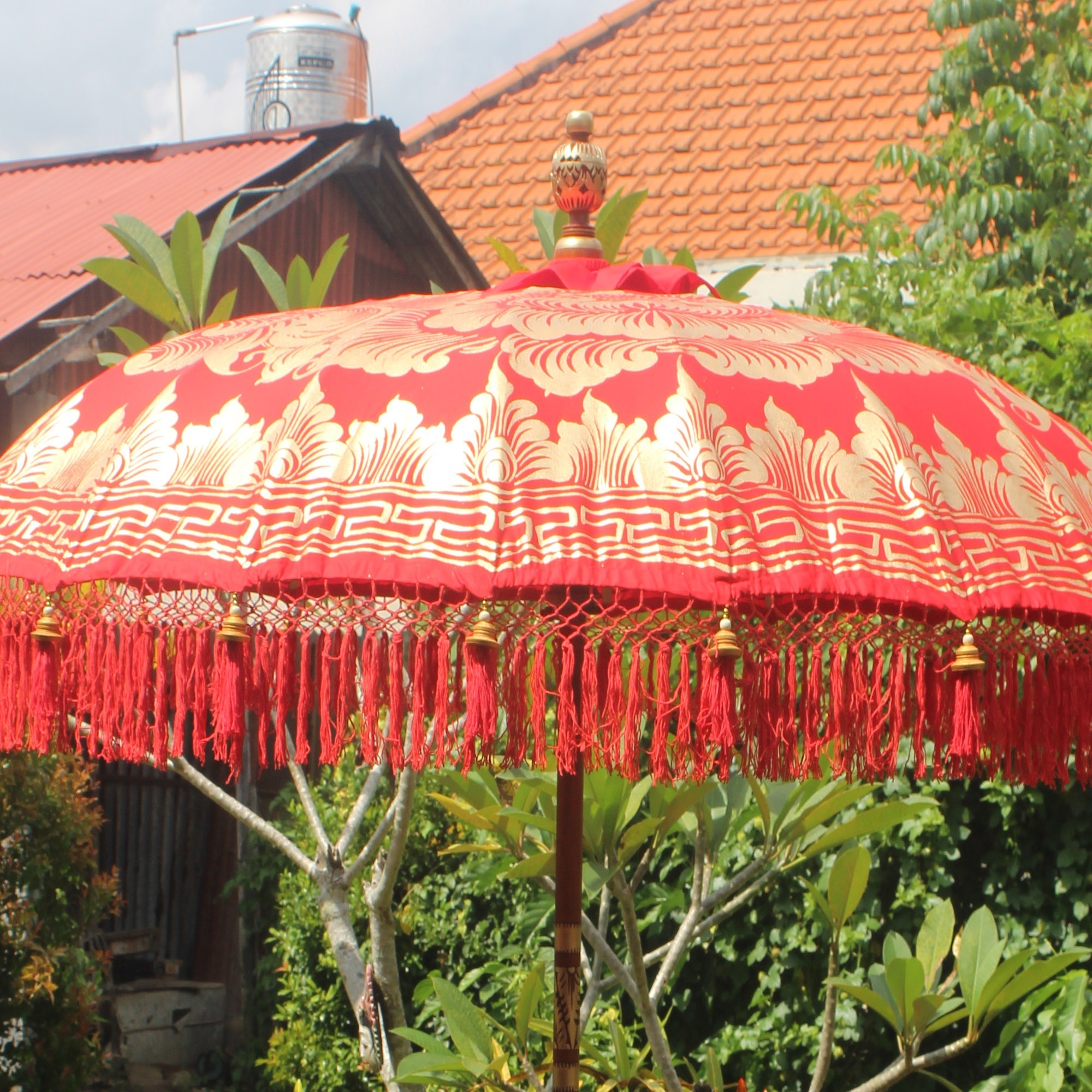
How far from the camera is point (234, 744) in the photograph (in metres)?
1.76

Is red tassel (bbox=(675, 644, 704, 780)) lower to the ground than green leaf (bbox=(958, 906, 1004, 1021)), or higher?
higher

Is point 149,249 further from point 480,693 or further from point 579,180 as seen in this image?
point 480,693

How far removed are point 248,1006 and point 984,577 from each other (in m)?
6.81

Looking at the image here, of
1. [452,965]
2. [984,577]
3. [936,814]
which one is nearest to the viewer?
[984,577]

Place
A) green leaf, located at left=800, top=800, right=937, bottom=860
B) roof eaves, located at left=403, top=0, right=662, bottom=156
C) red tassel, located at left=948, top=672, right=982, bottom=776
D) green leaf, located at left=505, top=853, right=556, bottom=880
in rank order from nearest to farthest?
red tassel, located at left=948, top=672, right=982, bottom=776 → green leaf, located at left=505, top=853, right=556, bottom=880 → green leaf, located at left=800, top=800, right=937, bottom=860 → roof eaves, located at left=403, top=0, right=662, bottom=156

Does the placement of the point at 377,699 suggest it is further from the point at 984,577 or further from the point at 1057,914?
the point at 1057,914

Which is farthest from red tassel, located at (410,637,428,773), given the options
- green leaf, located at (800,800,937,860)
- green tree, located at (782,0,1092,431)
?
green tree, located at (782,0,1092,431)

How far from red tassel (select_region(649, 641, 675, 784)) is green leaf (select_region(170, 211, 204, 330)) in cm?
325

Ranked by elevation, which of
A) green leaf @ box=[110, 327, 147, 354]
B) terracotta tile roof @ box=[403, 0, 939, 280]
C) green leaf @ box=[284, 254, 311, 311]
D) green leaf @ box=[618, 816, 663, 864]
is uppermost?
terracotta tile roof @ box=[403, 0, 939, 280]

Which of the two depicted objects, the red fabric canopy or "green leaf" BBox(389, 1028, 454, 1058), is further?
"green leaf" BBox(389, 1028, 454, 1058)

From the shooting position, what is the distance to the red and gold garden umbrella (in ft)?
5.38

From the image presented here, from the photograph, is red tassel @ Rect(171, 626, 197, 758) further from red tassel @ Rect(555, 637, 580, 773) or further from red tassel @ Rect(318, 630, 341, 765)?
red tassel @ Rect(555, 637, 580, 773)

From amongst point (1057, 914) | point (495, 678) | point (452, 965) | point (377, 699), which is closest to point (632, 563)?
point (495, 678)

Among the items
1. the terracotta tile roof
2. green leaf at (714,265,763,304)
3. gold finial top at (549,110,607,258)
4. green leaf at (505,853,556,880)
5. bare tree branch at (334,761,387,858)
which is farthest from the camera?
the terracotta tile roof
